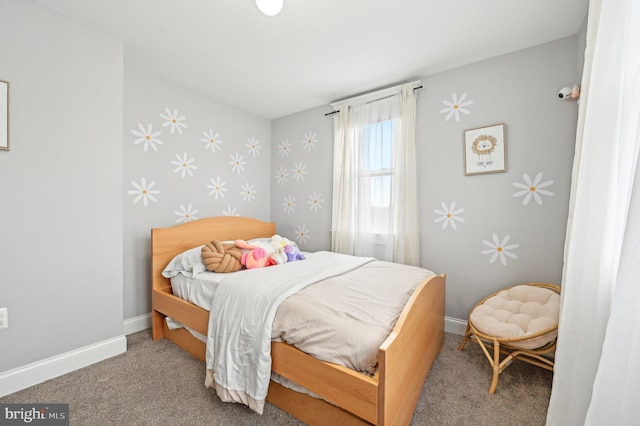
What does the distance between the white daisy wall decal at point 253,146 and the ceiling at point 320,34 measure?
85 cm

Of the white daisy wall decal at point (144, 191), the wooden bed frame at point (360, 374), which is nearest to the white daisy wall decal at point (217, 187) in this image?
the white daisy wall decal at point (144, 191)

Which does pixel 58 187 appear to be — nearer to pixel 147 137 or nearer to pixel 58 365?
pixel 147 137

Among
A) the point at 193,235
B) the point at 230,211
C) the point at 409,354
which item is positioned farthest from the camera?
the point at 230,211

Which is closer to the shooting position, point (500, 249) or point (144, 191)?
point (500, 249)

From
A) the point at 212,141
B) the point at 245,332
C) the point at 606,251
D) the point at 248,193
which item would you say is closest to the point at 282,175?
the point at 248,193

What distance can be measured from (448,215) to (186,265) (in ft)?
7.69

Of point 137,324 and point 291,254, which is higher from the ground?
point 291,254

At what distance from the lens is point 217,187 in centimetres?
298

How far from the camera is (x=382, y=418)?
1021 mm

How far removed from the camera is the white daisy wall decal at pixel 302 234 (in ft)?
11.0

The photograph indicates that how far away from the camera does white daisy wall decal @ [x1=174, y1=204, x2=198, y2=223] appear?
2650 millimetres

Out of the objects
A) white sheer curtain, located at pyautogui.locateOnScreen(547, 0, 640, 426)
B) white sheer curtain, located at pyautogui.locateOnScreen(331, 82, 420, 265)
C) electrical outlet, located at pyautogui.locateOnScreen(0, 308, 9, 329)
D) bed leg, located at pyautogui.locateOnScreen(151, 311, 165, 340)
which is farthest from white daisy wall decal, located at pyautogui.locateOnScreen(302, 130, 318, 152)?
electrical outlet, located at pyautogui.locateOnScreen(0, 308, 9, 329)

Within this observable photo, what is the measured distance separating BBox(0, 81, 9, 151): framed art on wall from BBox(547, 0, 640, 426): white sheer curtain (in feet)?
9.36

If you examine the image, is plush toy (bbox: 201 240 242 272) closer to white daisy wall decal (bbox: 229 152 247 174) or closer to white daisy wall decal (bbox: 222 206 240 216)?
white daisy wall decal (bbox: 222 206 240 216)
